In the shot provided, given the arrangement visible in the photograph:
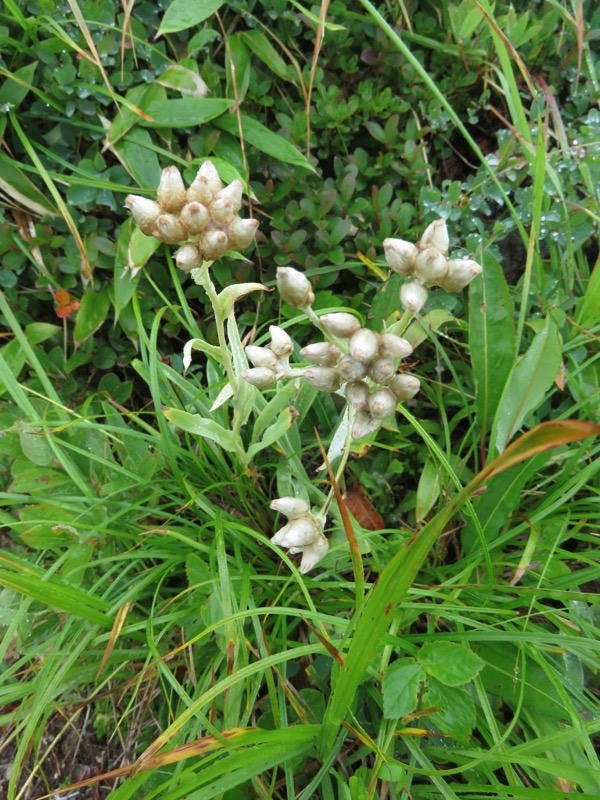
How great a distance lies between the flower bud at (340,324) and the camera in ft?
3.77

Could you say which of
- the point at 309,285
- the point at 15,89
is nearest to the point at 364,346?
the point at 309,285

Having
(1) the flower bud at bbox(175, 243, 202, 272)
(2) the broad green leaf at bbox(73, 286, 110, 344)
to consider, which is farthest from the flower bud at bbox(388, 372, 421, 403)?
(2) the broad green leaf at bbox(73, 286, 110, 344)

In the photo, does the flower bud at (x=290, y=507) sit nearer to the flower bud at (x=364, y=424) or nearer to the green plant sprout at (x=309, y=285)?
the green plant sprout at (x=309, y=285)

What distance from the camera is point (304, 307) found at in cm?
122

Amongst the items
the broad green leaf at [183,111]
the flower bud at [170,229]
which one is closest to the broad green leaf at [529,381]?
the flower bud at [170,229]

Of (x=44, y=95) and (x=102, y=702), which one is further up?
(x=44, y=95)

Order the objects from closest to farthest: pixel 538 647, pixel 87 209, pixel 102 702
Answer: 1. pixel 538 647
2. pixel 102 702
3. pixel 87 209

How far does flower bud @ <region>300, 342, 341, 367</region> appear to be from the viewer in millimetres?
1148

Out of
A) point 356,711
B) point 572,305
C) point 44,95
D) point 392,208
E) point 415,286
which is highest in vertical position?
point 44,95

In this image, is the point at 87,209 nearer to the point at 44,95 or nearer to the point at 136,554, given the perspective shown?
the point at 44,95

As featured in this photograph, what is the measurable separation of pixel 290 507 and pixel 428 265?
555mm

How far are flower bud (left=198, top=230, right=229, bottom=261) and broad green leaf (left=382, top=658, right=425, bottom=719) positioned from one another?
919 mm

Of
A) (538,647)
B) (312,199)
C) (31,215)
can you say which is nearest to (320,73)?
(312,199)

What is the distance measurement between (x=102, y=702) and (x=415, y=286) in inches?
57.6
